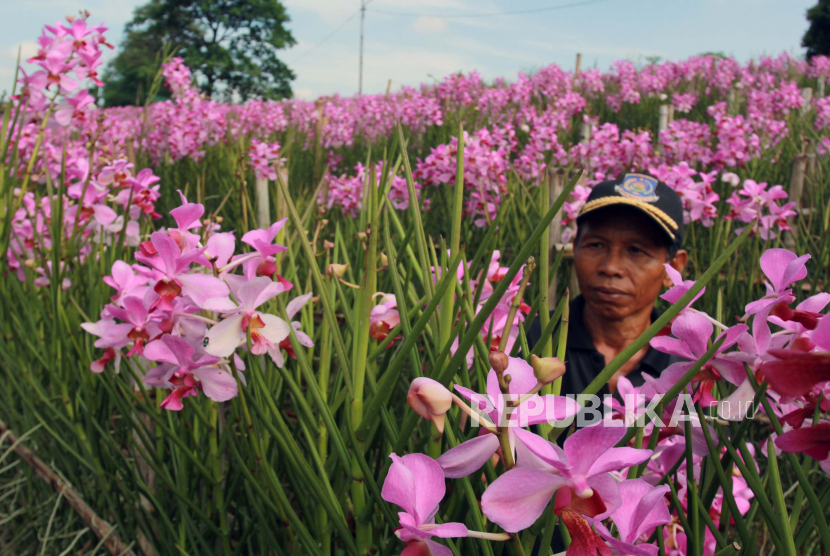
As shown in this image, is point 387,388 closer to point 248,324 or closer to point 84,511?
point 248,324

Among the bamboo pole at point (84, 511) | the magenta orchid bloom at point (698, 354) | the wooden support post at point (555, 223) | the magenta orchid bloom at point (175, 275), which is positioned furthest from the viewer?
the wooden support post at point (555, 223)

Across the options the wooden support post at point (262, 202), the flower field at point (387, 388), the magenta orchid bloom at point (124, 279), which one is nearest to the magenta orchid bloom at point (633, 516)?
the flower field at point (387, 388)

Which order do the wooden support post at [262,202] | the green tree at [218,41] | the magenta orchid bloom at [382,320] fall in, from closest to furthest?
the magenta orchid bloom at [382,320] → the wooden support post at [262,202] → the green tree at [218,41]

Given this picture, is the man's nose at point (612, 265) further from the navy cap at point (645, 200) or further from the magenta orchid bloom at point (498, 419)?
the magenta orchid bloom at point (498, 419)

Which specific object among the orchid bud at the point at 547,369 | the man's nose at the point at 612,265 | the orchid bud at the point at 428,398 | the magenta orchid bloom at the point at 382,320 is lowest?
the magenta orchid bloom at the point at 382,320

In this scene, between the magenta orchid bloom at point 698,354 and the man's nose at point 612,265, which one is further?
the man's nose at point 612,265

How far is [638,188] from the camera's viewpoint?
1374mm

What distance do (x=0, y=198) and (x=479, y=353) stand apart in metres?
1.69

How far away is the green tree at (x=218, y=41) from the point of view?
29.8 m

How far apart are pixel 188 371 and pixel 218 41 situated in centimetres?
3546

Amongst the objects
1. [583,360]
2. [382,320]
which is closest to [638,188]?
[583,360]

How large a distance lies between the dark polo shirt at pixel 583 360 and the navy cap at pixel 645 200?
0.73ft

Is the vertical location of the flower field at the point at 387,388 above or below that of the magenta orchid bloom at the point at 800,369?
below

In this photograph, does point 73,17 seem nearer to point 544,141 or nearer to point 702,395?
point 702,395
